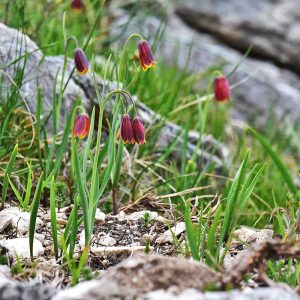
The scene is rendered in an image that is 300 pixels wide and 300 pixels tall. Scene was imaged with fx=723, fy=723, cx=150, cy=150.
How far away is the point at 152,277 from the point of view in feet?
5.54

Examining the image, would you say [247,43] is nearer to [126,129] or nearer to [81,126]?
[81,126]

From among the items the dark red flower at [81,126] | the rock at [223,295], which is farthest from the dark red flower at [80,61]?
the rock at [223,295]

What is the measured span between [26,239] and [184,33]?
4.98m

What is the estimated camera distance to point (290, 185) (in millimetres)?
2779

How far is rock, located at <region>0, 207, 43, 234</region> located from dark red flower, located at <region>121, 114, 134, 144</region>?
17.7 inches

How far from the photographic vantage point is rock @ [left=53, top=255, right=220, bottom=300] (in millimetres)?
1613

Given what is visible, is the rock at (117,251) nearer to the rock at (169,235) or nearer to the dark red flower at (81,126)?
the rock at (169,235)

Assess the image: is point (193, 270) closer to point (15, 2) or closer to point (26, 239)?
point (26, 239)

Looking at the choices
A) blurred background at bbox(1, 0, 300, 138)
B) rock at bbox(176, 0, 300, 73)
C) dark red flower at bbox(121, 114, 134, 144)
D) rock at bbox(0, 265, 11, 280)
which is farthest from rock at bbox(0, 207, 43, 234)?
rock at bbox(176, 0, 300, 73)

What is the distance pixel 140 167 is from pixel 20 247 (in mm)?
1393

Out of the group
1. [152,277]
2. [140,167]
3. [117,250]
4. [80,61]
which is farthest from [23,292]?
[140,167]

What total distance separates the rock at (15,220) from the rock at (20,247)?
0.15 metres

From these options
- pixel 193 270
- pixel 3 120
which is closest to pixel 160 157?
pixel 3 120

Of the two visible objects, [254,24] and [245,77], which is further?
[254,24]
